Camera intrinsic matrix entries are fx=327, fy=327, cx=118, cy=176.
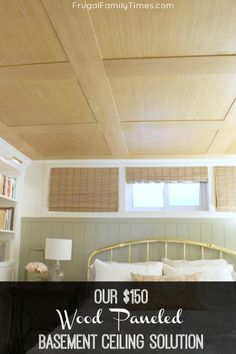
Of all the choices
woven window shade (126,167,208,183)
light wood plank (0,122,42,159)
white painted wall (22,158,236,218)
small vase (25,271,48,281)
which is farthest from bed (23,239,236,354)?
light wood plank (0,122,42,159)

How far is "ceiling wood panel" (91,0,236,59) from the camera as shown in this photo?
1416 millimetres

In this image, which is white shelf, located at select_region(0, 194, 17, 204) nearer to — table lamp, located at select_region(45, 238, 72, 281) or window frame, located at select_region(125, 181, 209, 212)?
table lamp, located at select_region(45, 238, 72, 281)

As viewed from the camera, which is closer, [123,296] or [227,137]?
[227,137]

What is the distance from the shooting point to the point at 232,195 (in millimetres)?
3758

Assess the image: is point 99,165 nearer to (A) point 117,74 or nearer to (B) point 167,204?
(B) point 167,204

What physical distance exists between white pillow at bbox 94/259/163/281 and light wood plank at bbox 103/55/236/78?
83.7 inches

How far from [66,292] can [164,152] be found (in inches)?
72.8

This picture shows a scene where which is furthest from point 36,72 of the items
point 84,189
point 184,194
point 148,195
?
point 184,194

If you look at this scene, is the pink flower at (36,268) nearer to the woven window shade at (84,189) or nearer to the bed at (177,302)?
the bed at (177,302)

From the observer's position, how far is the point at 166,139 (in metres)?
3.23

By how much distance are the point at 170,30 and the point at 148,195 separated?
2.64m

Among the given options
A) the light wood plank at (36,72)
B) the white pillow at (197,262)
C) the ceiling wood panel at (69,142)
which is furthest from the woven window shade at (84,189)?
the light wood plank at (36,72)

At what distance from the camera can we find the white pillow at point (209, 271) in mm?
3254

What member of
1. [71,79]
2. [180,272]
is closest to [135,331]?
[180,272]
